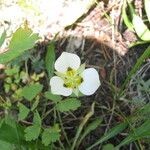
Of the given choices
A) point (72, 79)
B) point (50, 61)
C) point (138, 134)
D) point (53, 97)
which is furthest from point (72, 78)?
point (138, 134)

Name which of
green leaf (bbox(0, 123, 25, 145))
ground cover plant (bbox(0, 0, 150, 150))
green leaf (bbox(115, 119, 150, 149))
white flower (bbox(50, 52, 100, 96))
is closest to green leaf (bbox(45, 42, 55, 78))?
ground cover plant (bbox(0, 0, 150, 150))

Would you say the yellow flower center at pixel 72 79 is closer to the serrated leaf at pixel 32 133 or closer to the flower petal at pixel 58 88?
the flower petal at pixel 58 88

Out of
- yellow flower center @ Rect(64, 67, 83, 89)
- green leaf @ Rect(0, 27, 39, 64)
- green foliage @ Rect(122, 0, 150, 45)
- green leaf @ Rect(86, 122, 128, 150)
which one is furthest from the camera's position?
green foliage @ Rect(122, 0, 150, 45)

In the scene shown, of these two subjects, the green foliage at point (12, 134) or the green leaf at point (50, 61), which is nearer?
the green foliage at point (12, 134)

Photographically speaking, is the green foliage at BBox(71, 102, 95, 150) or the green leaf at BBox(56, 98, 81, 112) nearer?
the green leaf at BBox(56, 98, 81, 112)

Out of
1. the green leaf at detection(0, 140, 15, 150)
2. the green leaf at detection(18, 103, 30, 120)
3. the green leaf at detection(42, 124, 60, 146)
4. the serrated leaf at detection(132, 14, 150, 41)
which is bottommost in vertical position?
the green leaf at detection(0, 140, 15, 150)

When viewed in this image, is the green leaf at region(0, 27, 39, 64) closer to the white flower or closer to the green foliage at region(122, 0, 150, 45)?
the white flower

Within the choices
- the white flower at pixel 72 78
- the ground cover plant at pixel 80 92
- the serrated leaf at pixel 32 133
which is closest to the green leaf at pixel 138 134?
the ground cover plant at pixel 80 92

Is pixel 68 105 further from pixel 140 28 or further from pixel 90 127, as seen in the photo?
pixel 140 28
